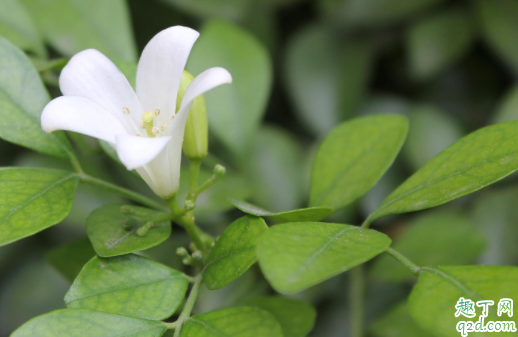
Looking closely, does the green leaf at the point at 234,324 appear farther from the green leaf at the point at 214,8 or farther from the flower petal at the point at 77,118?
the green leaf at the point at 214,8

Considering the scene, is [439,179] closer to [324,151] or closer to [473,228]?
[324,151]

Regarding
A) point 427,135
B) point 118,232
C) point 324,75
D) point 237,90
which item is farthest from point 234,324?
point 324,75

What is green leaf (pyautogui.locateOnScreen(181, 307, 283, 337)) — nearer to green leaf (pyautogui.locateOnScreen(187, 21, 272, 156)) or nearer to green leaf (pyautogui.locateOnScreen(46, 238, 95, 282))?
green leaf (pyautogui.locateOnScreen(46, 238, 95, 282))

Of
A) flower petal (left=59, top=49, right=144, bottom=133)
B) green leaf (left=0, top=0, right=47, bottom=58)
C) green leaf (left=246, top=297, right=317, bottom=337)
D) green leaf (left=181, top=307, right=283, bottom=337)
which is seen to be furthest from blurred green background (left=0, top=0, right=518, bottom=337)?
green leaf (left=181, top=307, right=283, bottom=337)

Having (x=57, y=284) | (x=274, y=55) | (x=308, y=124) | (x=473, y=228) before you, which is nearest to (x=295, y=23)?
(x=274, y=55)

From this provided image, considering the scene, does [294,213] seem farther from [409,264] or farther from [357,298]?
[357,298]

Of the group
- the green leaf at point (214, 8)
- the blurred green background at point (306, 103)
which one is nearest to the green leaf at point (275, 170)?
the blurred green background at point (306, 103)
